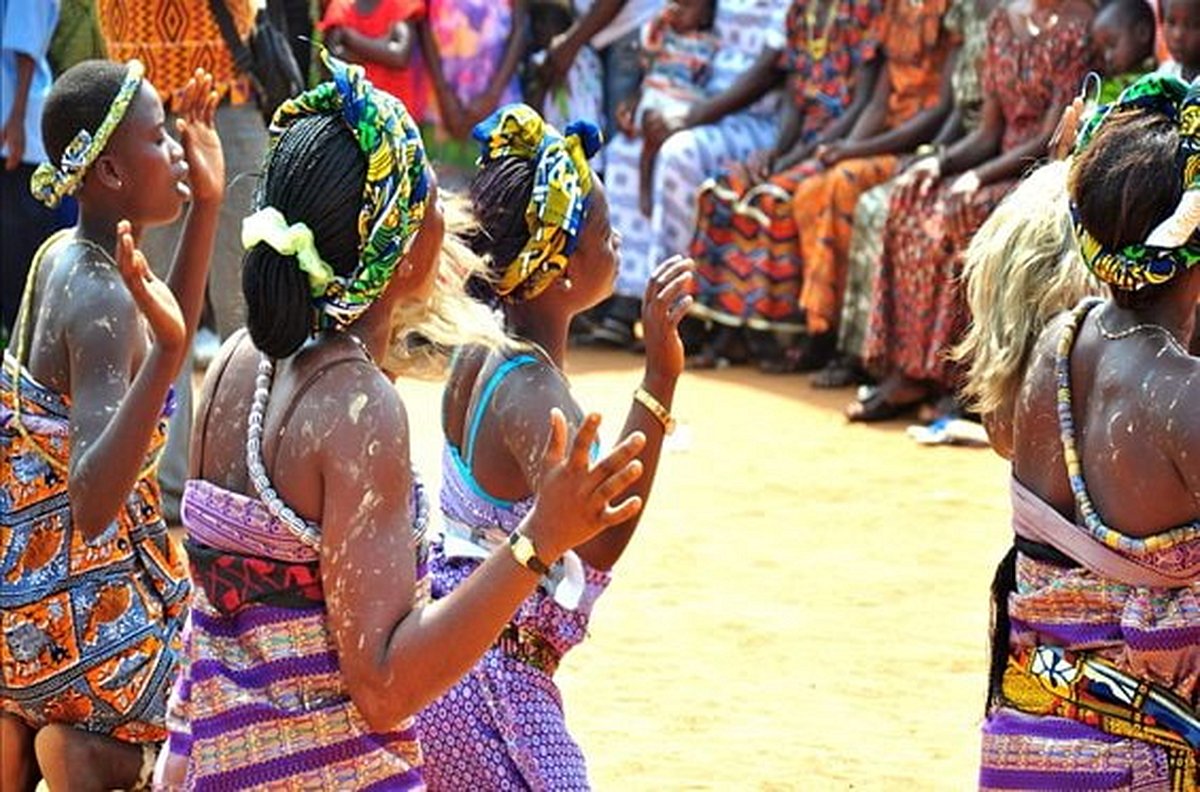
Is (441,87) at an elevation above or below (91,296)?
below

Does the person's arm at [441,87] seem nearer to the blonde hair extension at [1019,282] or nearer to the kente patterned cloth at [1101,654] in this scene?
the blonde hair extension at [1019,282]

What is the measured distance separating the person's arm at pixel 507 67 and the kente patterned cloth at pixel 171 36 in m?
4.68

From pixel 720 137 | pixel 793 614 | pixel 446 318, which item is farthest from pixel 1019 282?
pixel 720 137

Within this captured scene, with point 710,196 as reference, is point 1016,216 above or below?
above

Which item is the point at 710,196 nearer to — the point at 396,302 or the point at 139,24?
the point at 139,24

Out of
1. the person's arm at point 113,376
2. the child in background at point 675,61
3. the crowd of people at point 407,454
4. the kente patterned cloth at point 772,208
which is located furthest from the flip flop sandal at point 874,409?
the person's arm at point 113,376

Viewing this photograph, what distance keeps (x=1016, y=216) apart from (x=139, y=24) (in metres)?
4.50

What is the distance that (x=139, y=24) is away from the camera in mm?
7871

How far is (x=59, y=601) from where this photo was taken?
455 cm

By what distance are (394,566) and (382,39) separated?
385 inches

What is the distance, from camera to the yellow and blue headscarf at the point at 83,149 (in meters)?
4.75

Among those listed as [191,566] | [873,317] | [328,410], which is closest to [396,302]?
[328,410]

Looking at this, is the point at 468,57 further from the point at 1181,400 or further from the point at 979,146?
the point at 1181,400

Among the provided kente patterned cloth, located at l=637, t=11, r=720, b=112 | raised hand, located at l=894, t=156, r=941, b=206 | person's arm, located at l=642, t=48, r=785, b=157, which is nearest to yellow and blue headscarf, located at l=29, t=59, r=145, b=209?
raised hand, located at l=894, t=156, r=941, b=206
